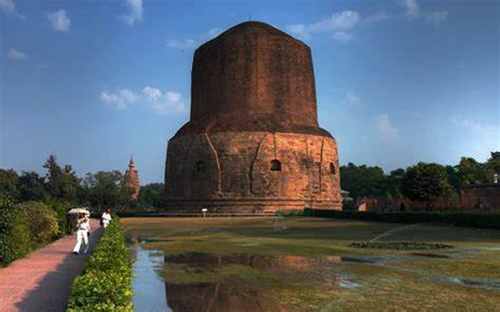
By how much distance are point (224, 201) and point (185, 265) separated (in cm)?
1991

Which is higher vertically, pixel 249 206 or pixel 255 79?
pixel 255 79

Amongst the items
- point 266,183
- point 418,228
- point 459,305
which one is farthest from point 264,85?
point 459,305

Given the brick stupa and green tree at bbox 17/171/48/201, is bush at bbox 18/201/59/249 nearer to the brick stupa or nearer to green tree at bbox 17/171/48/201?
green tree at bbox 17/171/48/201

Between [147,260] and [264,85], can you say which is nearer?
[147,260]

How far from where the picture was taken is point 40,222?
1299 cm

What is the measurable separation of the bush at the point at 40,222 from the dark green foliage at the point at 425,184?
24.0 metres

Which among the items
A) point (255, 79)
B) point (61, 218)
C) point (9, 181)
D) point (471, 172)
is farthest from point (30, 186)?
point (471, 172)

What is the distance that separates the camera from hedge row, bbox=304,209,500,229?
16531 millimetres

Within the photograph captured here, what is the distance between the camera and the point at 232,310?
5.46 metres

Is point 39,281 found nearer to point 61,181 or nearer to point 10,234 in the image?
point 10,234

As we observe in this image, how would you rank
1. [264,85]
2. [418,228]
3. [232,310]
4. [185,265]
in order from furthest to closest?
[264,85] < [418,228] < [185,265] < [232,310]

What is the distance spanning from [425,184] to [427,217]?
43.0 feet

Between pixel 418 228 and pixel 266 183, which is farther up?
pixel 266 183

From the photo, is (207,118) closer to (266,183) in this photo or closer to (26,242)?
(266,183)
